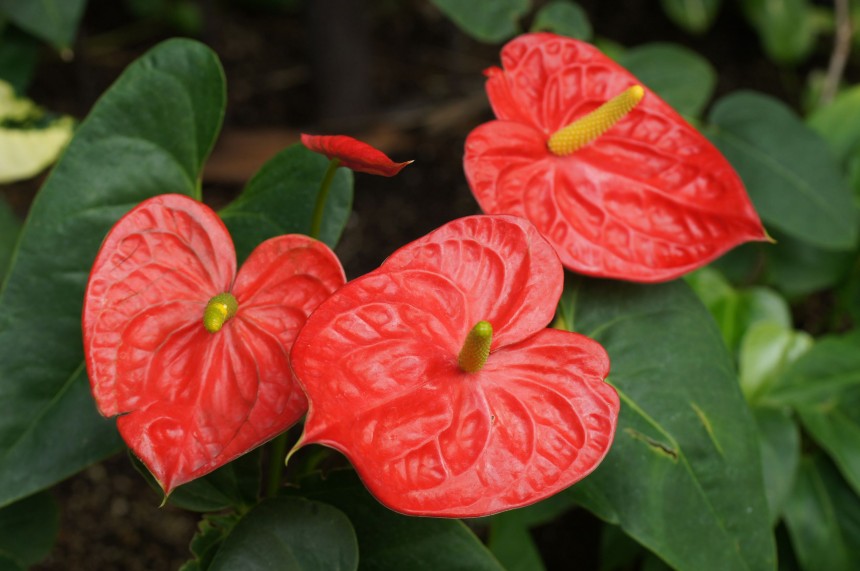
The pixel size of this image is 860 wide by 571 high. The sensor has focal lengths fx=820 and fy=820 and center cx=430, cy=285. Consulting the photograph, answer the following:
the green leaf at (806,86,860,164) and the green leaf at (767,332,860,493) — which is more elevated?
the green leaf at (806,86,860,164)

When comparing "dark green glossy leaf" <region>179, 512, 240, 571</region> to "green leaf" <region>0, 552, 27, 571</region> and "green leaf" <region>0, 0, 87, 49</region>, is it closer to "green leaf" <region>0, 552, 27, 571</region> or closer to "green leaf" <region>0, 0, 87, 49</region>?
"green leaf" <region>0, 552, 27, 571</region>

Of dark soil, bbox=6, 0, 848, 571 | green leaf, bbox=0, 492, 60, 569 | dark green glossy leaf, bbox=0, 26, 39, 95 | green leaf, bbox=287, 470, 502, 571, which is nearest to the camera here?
green leaf, bbox=287, 470, 502, 571

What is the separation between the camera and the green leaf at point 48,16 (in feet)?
3.20

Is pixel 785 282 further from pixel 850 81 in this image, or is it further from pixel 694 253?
pixel 850 81

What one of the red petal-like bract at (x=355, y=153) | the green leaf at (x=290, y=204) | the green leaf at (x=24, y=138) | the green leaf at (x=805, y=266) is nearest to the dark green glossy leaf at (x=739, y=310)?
the green leaf at (x=805, y=266)

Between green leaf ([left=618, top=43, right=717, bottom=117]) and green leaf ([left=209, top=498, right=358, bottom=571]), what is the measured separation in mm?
829

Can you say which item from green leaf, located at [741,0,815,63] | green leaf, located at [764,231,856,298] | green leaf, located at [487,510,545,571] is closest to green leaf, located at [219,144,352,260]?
green leaf, located at [487,510,545,571]

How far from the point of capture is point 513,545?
0.95 m

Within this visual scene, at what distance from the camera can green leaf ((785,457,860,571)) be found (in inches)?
38.3

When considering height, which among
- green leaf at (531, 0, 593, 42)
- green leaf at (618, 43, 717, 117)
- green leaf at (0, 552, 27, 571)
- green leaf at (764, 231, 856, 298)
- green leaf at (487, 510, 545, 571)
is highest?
green leaf at (531, 0, 593, 42)

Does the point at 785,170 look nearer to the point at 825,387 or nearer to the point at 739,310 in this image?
the point at 739,310

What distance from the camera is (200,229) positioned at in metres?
0.56

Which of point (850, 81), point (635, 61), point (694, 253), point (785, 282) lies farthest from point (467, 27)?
point (850, 81)

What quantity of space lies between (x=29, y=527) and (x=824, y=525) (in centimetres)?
88
